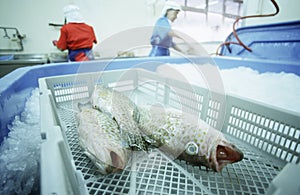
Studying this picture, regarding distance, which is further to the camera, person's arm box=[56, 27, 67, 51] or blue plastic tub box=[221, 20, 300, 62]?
person's arm box=[56, 27, 67, 51]

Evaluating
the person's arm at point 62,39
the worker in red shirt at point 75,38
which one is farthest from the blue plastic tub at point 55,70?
the person's arm at point 62,39

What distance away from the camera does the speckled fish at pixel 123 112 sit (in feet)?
1.75

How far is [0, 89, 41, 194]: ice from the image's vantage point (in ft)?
1.46

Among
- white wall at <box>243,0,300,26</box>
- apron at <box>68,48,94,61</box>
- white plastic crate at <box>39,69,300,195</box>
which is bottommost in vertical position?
white plastic crate at <box>39,69,300,195</box>

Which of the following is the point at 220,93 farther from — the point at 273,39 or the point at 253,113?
the point at 273,39

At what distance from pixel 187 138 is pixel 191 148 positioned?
0.04 m

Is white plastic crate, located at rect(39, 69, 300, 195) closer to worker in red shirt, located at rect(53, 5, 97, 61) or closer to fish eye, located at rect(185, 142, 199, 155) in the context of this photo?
fish eye, located at rect(185, 142, 199, 155)

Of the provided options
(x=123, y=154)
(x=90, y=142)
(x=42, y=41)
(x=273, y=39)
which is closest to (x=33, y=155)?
(x=90, y=142)

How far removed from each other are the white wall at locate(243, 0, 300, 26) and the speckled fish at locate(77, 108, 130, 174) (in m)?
2.15

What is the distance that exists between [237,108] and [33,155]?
2.56 ft

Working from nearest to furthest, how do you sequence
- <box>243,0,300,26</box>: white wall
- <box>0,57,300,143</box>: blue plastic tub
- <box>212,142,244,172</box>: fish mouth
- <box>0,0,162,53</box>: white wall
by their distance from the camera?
<box>212,142,244,172</box>: fish mouth, <box>0,57,300,143</box>: blue plastic tub, <box>243,0,300,26</box>: white wall, <box>0,0,162,53</box>: white wall

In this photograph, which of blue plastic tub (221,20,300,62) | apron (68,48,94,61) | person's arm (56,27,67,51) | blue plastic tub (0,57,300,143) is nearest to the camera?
blue plastic tub (0,57,300,143)

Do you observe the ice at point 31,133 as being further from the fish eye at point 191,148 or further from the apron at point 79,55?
the apron at point 79,55

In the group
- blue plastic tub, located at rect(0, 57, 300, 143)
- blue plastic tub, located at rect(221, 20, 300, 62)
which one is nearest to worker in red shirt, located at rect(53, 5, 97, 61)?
blue plastic tub, located at rect(0, 57, 300, 143)
